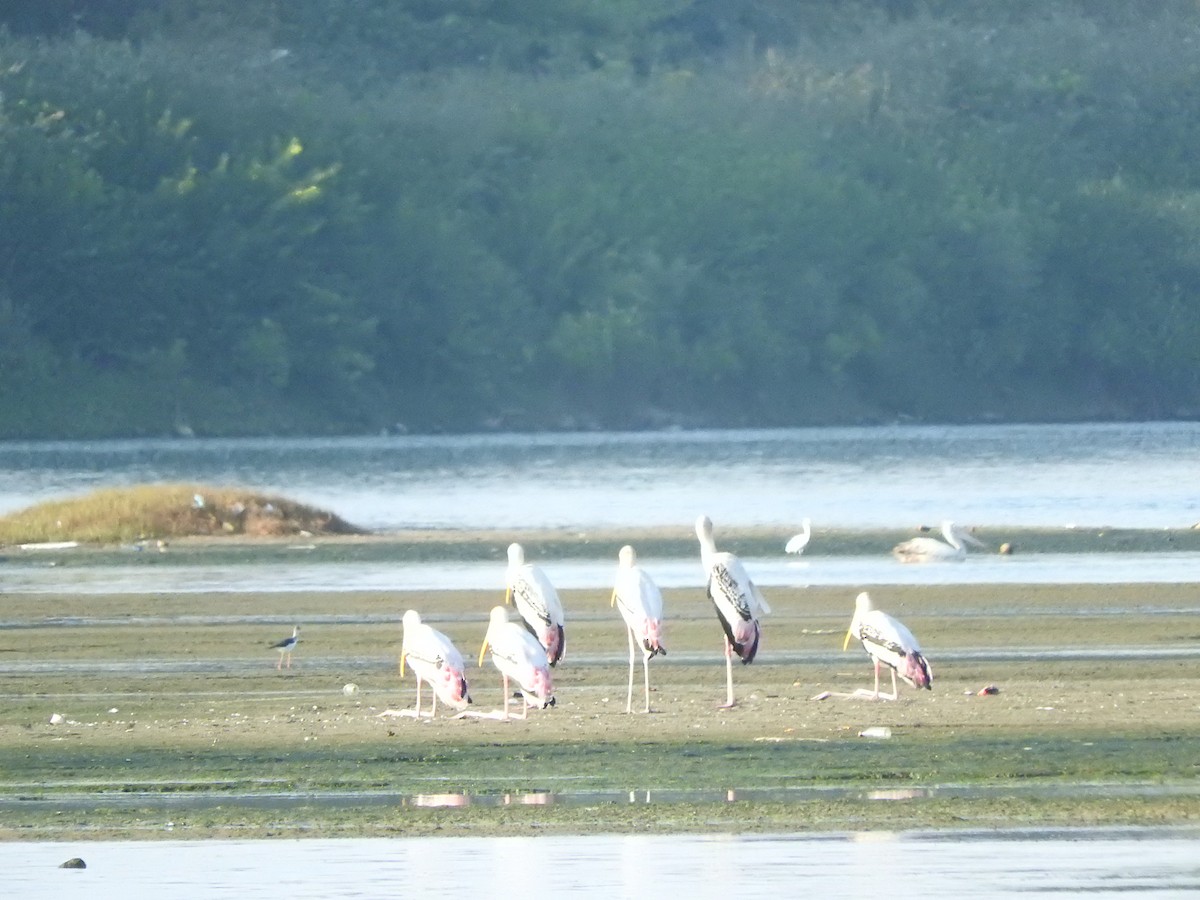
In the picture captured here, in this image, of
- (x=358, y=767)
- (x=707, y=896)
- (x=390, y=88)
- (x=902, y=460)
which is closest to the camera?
(x=707, y=896)

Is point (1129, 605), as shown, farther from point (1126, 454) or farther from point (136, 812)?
point (1126, 454)

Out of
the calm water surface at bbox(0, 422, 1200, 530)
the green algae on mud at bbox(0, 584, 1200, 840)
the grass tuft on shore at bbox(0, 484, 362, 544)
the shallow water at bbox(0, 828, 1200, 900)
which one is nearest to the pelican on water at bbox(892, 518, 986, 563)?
the calm water surface at bbox(0, 422, 1200, 530)

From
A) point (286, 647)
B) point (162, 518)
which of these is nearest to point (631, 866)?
point (286, 647)

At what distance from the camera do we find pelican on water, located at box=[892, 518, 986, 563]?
28797 mm

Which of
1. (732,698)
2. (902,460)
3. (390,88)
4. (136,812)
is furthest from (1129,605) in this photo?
(390,88)

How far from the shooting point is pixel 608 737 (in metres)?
14.3

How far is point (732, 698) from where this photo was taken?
15.6 m

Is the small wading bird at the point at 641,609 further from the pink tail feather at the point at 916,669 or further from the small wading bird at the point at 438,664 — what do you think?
the pink tail feather at the point at 916,669

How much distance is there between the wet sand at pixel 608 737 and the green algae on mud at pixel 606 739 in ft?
0.08

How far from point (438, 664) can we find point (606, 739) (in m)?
1.04

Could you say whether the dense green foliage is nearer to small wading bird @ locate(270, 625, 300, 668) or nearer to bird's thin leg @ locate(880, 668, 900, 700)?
small wading bird @ locate(270, 625, 300, 668)

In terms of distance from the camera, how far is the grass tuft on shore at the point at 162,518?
33.7 m

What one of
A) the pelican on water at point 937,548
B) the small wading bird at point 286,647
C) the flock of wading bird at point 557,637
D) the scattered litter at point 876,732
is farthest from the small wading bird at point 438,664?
the pelican on water at point 937,548

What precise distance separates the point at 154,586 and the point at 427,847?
629 inches
